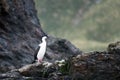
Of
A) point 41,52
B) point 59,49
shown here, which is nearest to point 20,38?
point 59,49

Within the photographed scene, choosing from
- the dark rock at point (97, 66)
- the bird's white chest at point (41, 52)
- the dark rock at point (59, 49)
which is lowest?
the dark rock at point (97, 66)

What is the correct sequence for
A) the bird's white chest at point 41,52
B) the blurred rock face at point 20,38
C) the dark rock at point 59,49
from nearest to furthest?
the bird's white chest at point 41,52 < the blurred rock face at point 20,38 < the dark rock at point 59,49

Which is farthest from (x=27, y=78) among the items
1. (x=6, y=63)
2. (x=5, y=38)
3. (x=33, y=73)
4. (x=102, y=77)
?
(x=5, y=38)

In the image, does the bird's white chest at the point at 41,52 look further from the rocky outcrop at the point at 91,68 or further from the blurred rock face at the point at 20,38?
the rocky outcrop at the point at 91,68

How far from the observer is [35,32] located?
50469 millimetres

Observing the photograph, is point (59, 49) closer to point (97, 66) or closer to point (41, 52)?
point (41, 52)

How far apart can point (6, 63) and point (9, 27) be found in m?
5.27

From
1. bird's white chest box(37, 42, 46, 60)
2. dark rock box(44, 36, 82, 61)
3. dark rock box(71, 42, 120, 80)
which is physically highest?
dark rock box(44, 36, 82, 61)

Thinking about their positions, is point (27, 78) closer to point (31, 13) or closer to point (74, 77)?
point (74, 77)

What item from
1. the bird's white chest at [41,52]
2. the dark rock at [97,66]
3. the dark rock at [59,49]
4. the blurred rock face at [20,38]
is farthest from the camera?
the dark rock at [59,49]

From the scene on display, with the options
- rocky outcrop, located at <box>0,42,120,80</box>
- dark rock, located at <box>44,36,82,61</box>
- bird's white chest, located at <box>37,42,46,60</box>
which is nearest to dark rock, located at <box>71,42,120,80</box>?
rocky outcrop, located at <box>0,42,120,80</box>

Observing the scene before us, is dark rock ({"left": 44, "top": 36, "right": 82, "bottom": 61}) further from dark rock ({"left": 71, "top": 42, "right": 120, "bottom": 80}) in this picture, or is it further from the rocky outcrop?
dark rock ({"left": 71, "top": 42, "right": 120, "bottom": 80})

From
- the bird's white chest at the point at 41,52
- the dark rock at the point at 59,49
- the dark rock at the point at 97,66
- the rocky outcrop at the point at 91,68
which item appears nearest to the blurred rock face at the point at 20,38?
the dark rock at the point at 59,49

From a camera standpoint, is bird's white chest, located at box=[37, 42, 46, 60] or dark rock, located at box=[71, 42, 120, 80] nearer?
dark rock, located at box=[71, 42, 120, 80]
